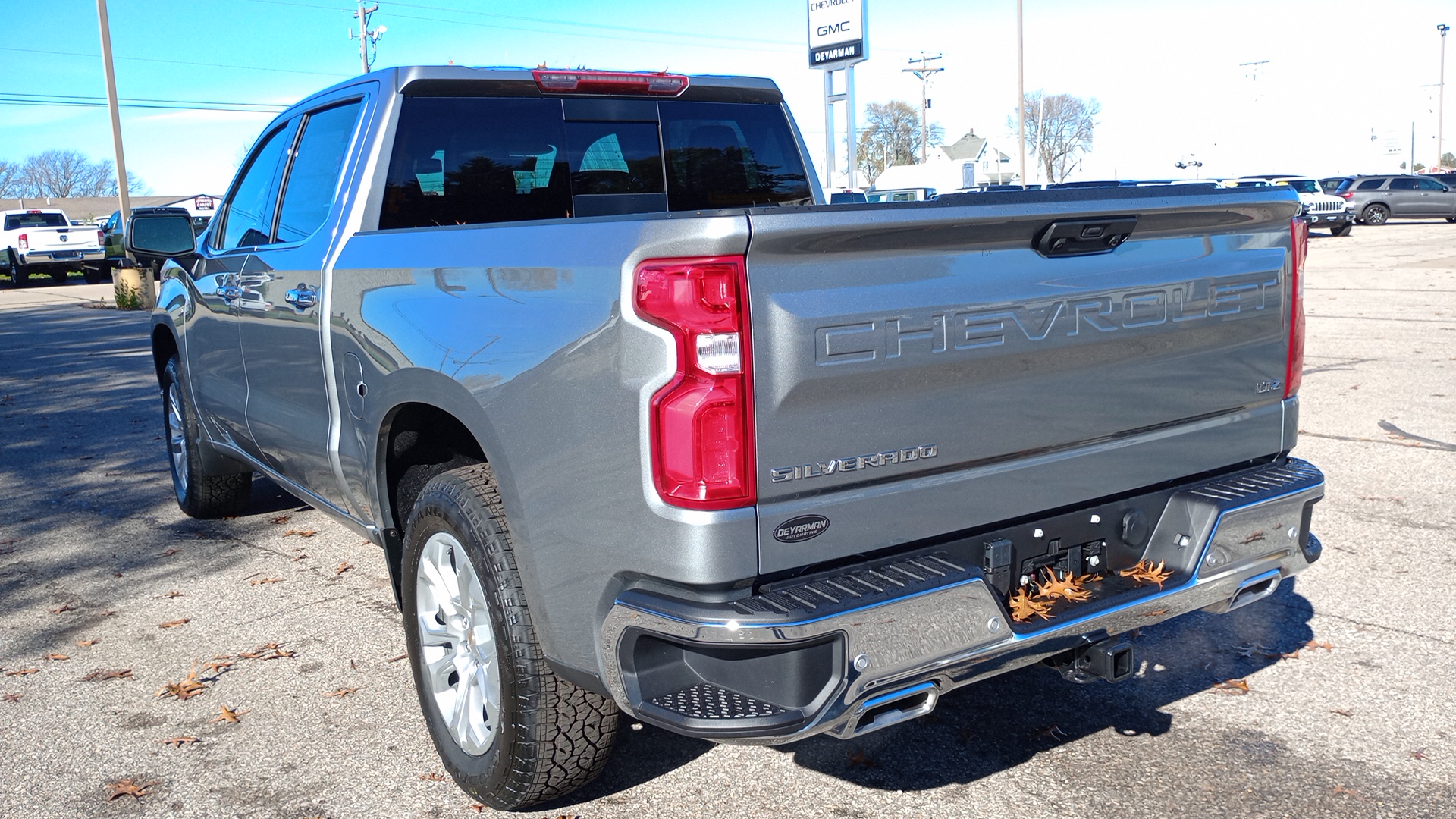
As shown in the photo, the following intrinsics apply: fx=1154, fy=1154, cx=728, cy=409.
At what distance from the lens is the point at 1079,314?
2.79 m

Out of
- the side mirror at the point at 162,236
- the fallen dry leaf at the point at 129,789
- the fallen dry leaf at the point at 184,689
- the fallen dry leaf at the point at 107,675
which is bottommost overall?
the fallen dry leaf at the point at 129,789

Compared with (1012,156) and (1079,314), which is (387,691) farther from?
(1012,156)

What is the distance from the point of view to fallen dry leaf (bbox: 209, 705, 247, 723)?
3.87m

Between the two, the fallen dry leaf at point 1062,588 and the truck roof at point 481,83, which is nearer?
the fallen dry leaf at point 1062,588

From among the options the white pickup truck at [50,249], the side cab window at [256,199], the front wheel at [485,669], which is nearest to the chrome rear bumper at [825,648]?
the front wheel at [485,669]

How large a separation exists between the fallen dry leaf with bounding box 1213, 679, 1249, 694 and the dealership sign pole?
27105 mm

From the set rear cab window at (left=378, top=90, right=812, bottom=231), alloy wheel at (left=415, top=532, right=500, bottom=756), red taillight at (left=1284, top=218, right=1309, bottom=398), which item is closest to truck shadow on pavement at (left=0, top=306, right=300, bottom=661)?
alloy wheel at (left=415, top=532, right=500, bottom=756)

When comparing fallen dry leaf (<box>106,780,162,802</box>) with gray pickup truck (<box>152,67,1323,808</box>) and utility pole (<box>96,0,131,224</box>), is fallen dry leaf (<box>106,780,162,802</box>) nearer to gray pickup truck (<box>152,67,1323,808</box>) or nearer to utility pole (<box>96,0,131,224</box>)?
gray pickup truck (<box>152,67,1323,808</box>)

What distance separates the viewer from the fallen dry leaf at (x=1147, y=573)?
3006mm

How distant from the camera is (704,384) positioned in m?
2.34

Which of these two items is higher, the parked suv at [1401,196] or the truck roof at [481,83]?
the truck roof at [481,83]

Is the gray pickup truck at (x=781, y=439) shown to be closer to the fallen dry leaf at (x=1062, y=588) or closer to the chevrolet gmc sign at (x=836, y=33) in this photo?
the fallen dry leaf at (x=1062, y=588)

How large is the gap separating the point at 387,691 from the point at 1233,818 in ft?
8.90

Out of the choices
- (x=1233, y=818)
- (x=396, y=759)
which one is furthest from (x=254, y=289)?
(x=1233, y=818)
